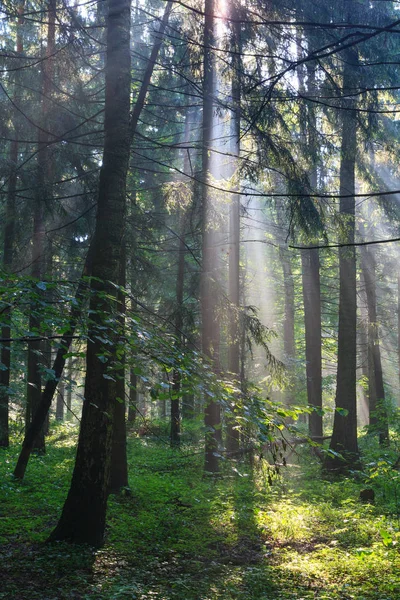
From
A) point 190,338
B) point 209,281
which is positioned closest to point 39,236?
point 209,281

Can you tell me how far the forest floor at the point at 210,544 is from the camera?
4672mm

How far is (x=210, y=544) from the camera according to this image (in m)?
6.50

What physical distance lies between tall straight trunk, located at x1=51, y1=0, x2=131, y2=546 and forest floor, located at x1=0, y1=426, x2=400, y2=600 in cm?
33

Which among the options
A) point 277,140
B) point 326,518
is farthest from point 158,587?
point 277,140

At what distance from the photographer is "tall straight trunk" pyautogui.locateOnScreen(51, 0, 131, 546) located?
215 inches

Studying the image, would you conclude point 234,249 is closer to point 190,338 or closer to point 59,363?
point 190,338

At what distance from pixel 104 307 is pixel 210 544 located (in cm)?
358

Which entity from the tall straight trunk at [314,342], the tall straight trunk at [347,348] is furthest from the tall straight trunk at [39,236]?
the tall straight trunk at [314,342]

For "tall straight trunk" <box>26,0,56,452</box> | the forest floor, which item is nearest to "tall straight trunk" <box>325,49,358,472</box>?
the forest floor

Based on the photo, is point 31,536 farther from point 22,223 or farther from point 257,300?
point 257,300

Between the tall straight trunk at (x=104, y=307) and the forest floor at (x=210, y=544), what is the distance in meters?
0.33

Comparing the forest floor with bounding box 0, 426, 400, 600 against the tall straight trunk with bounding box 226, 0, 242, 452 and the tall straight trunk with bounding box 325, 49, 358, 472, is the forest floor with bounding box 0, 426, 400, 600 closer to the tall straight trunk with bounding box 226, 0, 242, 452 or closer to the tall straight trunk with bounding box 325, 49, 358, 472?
the tall straight trunk with bounding box 325, 49, 358, 472

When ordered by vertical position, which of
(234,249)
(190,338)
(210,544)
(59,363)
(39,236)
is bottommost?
(210,544)

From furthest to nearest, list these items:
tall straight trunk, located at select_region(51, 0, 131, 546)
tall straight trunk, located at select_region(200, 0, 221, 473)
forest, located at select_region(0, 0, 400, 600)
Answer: tall straight trunk, located at select_region(200, 0, 221, 473) → tall straight trunk, located at select_region(51, 0, 131, 546) → forest, located at select_region(0, 0, 400, 600)
